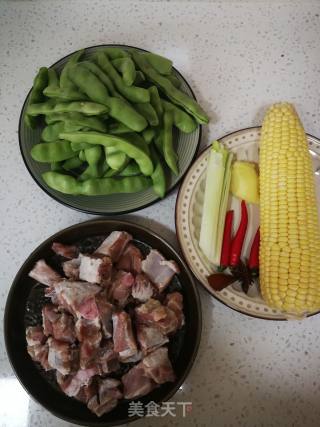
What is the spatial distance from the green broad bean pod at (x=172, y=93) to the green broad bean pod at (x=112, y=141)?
9.6 inches

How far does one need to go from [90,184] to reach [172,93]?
42 cm

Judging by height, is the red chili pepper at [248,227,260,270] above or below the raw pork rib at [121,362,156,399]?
above

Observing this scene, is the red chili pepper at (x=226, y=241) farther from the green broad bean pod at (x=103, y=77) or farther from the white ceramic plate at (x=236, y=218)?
the green broad bean pod at (x=103, y=77)

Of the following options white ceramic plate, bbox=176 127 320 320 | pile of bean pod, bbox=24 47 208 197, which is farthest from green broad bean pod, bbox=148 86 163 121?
white ceramic plate, bbox=176 127 320 320

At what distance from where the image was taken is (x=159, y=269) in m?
1.14

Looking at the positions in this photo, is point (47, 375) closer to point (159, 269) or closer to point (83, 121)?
point (159, 269)

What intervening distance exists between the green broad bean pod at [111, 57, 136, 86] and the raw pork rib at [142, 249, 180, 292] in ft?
1.83

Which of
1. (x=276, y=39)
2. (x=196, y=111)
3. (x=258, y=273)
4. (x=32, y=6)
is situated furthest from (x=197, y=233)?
(x=32, y=6)

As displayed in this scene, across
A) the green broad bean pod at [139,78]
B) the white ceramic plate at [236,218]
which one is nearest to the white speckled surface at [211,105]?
the white ceramic plate at [236,218]

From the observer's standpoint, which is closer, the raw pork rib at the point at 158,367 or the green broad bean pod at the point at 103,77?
the raw pork rib at the point at 158,367

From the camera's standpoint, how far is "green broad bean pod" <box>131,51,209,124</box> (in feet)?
4.00

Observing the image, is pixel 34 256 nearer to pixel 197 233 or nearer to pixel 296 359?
pixel 197 233

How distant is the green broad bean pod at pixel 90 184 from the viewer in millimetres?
1142

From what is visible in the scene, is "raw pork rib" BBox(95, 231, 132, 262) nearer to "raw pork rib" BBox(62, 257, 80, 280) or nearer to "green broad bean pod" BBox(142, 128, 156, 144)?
"raw pork rib" BBox(62, 257, 80, 280)
